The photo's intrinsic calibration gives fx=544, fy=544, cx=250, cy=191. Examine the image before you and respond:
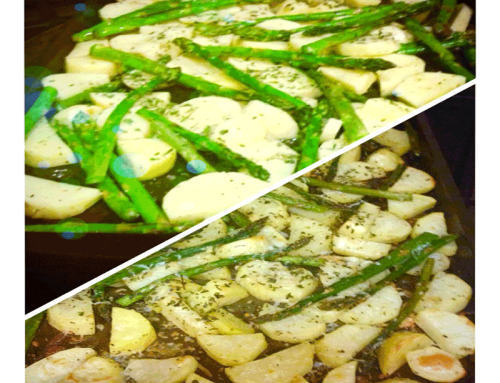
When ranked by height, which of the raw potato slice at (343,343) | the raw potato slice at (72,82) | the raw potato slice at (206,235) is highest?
the raw potato slice at (72,82)

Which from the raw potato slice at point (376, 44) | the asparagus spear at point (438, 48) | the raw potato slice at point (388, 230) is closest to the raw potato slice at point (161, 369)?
the raw potato slice at point (388, 230)

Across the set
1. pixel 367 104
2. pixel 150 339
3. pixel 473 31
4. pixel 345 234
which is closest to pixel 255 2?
pixel 367 104

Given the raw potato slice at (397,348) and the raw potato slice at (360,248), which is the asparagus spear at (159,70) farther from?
the raw potato slice at (397,348)

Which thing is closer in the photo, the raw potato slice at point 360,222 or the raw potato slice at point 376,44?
the raw potato slice at point 360,222

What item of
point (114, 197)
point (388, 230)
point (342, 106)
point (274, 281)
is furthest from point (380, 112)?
point (114, 197)

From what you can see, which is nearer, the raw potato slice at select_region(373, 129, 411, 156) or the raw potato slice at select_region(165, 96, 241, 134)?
the raw potato slice at select_region(165, 96, 241, 134)

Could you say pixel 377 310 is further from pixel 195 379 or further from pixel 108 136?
pixel 108 136

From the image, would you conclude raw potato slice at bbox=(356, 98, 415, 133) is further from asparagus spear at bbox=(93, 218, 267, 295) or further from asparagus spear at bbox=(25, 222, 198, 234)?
asparagus spear at bbox=(25, 222, 198, 234)

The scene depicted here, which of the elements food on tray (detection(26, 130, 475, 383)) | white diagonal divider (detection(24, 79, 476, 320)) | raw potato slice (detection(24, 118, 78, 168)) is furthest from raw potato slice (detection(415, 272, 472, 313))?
raw potato slice (detection(24, 118, 78, 168))
